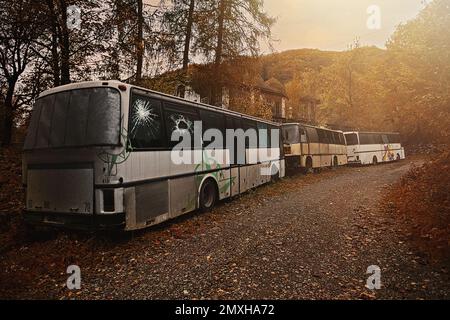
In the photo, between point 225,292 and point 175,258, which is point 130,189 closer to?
point 175,258

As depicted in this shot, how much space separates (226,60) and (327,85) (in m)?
26.6

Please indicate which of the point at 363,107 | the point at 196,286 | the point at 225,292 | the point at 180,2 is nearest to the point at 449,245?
the point at 225,292

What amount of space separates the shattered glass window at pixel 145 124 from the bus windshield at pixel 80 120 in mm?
356

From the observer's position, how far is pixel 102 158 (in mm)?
5117

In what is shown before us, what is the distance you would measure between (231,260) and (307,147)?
14.2m

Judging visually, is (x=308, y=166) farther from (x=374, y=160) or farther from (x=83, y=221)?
(x=83, y=221)

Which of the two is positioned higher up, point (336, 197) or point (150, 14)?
point (150, 14)

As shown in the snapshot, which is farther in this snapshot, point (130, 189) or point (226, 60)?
point (226, 60)

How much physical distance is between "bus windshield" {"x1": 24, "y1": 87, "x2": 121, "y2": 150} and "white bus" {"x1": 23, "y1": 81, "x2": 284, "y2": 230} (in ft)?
0.06

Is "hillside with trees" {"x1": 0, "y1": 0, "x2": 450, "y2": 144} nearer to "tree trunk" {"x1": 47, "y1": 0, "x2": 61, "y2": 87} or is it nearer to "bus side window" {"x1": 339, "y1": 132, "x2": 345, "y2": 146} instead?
"tree trunk" {"x1": 47, "y1": 0, "x2": 61, "y2": 87}

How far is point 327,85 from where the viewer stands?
125 ft

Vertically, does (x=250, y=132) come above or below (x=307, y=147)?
above

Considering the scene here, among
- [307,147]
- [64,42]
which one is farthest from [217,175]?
[307,147]
